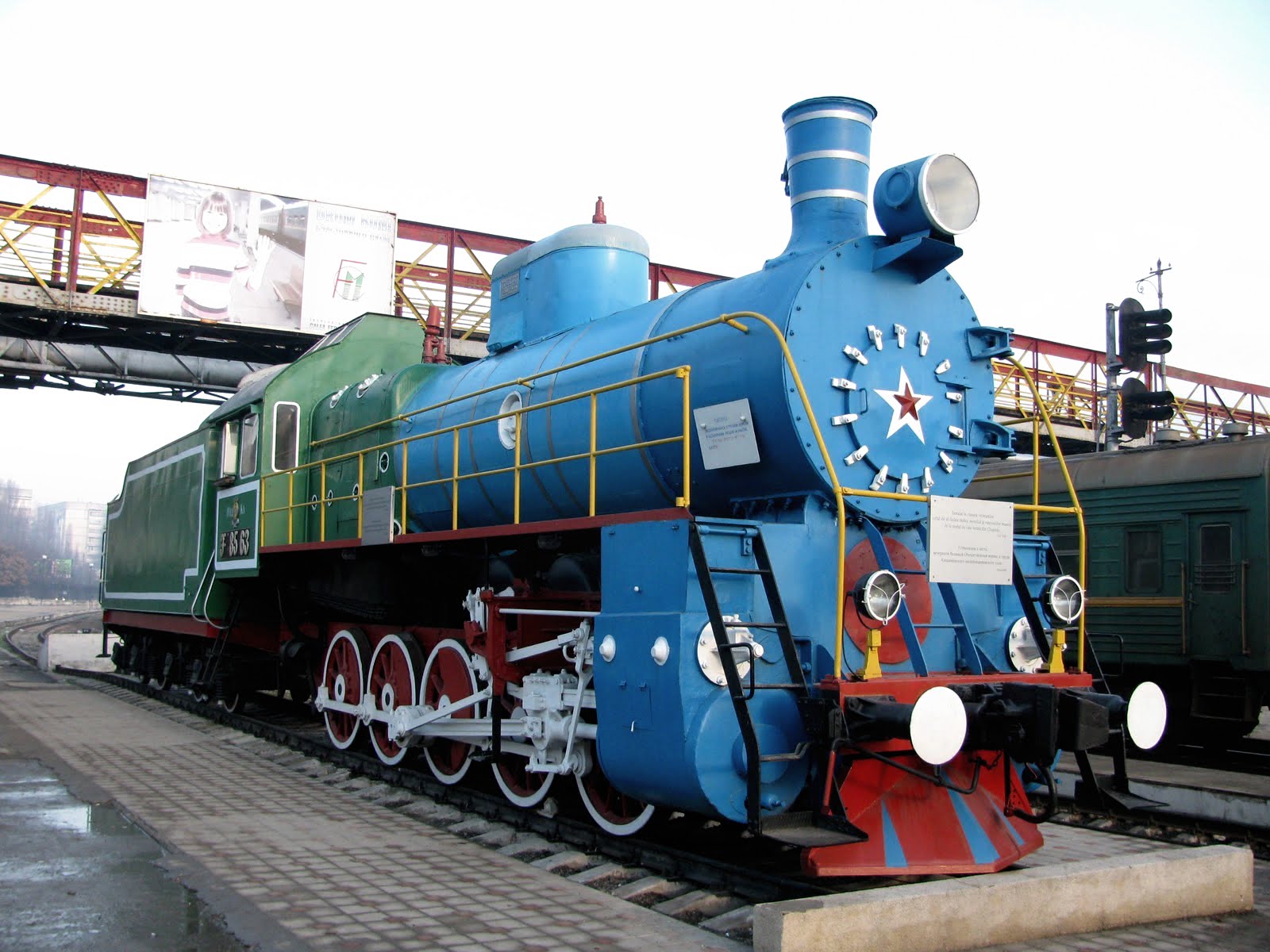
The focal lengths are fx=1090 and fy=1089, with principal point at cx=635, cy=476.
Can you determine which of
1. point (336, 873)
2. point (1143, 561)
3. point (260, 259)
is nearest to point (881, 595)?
point (336, 873)

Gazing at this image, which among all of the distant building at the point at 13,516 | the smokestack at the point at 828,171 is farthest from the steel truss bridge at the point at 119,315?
the distant building at the point at 13,516

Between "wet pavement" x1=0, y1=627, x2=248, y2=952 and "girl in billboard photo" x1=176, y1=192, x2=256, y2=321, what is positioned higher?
"girl in billboard photo" x1=176, y1=192, x2=256, y2=321

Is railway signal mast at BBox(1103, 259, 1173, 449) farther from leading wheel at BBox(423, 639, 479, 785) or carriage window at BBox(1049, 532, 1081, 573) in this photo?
leading wheel at BBox(423, 639, 479, 785)

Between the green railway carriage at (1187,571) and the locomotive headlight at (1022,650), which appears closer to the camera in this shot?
the locomotive headlight at (1022,650)

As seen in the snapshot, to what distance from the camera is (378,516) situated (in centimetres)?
898

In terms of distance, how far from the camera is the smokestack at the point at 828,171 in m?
6.82

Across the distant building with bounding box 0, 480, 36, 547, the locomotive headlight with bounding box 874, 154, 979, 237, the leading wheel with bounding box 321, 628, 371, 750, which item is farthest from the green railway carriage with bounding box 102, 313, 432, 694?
the distant building with bounding box 0, 480, 36, 547

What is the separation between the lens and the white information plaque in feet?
19.6

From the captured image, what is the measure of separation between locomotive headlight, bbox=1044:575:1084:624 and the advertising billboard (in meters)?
15.7

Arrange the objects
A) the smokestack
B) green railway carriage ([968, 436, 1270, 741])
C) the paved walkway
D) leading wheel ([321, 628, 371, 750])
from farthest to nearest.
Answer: green railway carriage ([968, 436, 1270, 741]) < leading wheel ([321, 628, 371, 750]) < the smokestack < the paved walkway

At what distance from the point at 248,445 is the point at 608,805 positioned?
6836mm

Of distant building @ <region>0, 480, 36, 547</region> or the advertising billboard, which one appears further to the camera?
distant building @ <region>0, 480, 36, 547</region>

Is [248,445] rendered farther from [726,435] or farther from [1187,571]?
[1187,571]

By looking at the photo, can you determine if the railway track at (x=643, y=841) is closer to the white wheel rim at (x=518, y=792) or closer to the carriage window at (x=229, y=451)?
the white wheel rim at (x=518, y=792)
